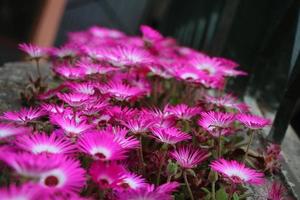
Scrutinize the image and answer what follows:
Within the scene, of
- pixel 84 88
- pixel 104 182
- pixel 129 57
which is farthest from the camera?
pixel 129 57

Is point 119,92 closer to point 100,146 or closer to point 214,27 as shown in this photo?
point 100,146

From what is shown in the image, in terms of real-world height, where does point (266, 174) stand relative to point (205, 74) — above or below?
below

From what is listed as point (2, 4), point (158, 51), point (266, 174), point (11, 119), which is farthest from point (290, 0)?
point (2, 4)

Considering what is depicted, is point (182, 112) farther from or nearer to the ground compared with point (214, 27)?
nearer to the ground

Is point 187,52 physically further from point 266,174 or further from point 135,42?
point 266,174

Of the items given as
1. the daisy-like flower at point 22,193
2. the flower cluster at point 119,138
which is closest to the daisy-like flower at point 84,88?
the flower cluster at point 119,138

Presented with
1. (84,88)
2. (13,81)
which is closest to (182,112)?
(84,88)
